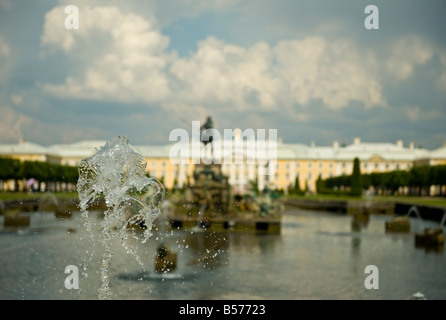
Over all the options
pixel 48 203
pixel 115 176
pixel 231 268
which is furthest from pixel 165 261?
pixel 48 203

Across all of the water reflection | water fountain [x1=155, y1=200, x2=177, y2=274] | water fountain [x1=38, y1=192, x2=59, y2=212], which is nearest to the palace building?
water fountain [x1=38, y1=192, x2=59, y2=212]

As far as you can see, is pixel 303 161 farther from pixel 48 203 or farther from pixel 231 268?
pixel 231 268

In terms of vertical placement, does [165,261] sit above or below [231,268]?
above

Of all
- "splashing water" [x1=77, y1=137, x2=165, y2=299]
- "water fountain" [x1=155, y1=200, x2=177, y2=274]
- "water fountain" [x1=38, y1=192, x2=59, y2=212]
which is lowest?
"water fountain" [x1=38, y1=192, x2=59, y2=212]

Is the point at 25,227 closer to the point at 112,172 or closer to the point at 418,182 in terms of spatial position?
the point at 112,172

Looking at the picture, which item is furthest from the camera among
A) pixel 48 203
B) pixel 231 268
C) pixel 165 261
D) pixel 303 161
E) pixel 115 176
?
pixel 303 161

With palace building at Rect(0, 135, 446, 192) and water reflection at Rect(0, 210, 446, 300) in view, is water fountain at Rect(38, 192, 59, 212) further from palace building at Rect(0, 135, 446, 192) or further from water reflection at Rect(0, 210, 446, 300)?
palace building at Rect(0, 135, 446, 192)

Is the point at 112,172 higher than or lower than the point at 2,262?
higher

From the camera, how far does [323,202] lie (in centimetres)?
3953

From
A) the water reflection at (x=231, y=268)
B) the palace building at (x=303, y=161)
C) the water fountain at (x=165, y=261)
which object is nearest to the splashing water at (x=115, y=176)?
the water reflection at (x=231, y=268)

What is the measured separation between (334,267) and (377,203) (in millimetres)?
26152

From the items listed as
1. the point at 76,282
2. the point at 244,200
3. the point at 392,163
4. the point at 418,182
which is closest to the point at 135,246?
the point at 76,282

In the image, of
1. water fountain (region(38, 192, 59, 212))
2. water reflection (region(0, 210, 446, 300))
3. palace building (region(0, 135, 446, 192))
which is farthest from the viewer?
palace building (region(0, 135, 446, 192))

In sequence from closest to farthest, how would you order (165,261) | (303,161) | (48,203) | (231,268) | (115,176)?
(115,176) < (165,261) < (231,268) < (48,203) < (303,161)
